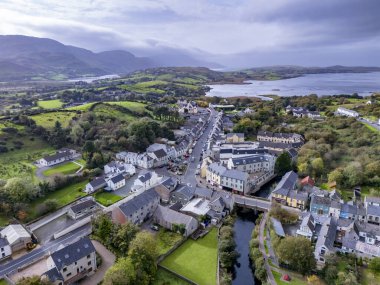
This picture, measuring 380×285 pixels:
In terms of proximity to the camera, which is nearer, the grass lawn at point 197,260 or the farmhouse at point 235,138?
the grass lawn at point 197,260

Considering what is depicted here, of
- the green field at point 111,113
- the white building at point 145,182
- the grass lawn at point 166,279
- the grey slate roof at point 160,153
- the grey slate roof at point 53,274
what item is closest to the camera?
the grey slate roof at point 53,274

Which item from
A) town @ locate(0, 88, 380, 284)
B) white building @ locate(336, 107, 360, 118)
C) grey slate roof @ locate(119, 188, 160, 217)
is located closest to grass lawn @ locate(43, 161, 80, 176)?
town @ locate(0, 88, 380, 284)

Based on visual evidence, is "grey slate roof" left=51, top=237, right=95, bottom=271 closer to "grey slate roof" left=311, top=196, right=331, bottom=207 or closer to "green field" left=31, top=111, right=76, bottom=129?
"grey slate roof" left=311, top=196, right=331, bottom=207

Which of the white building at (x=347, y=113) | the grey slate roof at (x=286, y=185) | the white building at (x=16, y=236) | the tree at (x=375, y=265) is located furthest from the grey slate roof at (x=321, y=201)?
the white building at (x=347, y=113)

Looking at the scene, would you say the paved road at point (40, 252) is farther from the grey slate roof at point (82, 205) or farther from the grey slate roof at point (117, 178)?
the grey slate roof at point (117, 178)

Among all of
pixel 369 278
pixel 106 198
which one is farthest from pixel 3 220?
pixel 369 278

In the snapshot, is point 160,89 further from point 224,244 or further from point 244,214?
point 224,244

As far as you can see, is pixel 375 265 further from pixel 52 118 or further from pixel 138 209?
pixel 52 118
